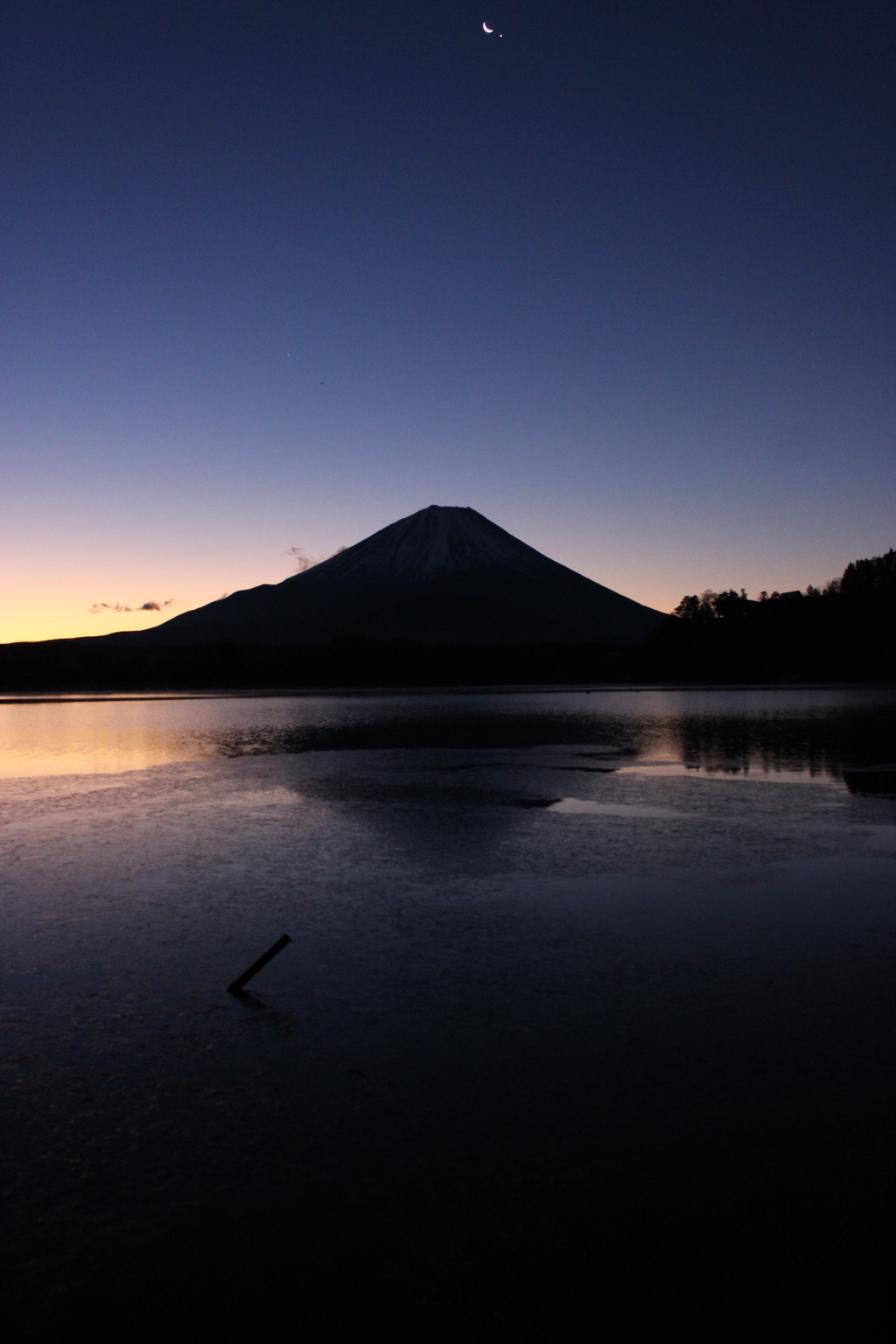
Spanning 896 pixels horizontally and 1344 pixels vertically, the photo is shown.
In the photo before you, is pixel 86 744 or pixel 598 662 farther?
pixel 598 662

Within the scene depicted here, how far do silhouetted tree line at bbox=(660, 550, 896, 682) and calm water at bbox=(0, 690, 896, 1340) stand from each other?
3926 inches

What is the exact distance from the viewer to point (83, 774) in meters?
23.6

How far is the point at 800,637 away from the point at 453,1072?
11577 centimetres

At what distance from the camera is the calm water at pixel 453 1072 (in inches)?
168

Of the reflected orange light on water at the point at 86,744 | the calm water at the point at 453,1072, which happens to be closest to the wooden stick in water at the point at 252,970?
the calm water at the point at 453,1072

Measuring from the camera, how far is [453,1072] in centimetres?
617

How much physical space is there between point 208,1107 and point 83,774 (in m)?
19.6

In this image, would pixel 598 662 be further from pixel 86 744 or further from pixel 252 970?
pixel 252 970

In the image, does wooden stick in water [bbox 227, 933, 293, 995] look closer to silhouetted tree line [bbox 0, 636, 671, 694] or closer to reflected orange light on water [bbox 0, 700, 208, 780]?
reflected orange light on water [bbox 0, 700, 208, 780]

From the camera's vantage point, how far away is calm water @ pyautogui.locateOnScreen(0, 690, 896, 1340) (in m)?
4.27

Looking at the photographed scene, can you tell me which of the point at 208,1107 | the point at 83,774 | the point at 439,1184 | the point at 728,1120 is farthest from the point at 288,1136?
the point at 83,774

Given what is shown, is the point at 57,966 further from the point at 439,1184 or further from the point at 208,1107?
the point at 439,1184

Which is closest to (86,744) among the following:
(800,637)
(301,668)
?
(301,668)

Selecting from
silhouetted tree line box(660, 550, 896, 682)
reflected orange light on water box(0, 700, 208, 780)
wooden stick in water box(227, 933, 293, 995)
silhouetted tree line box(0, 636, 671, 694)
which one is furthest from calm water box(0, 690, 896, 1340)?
silhouetted tree line box(660, 550, 896, 682)
